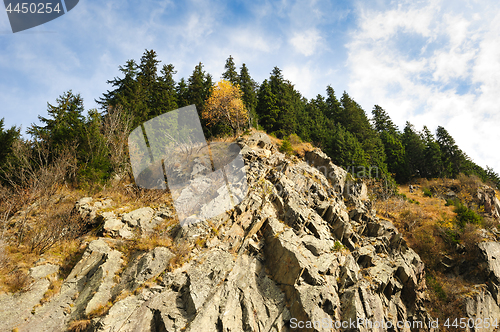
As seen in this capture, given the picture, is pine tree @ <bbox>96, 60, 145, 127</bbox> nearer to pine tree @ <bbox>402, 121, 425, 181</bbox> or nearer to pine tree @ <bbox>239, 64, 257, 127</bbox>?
→ pine tree @ <bbox>239, 64, 257, 127</bbox>

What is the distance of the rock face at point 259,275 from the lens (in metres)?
8.06

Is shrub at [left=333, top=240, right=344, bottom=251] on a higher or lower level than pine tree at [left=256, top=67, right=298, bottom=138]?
lower

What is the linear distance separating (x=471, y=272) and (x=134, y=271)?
84.8ft

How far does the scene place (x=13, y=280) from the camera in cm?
787

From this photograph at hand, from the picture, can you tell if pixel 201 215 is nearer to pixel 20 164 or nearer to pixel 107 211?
pixel 107 211

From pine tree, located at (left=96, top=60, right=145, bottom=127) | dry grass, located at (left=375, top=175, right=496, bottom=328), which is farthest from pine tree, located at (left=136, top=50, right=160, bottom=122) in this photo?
dry grass, located at (left=375, top=175, right=496, bottom=328)

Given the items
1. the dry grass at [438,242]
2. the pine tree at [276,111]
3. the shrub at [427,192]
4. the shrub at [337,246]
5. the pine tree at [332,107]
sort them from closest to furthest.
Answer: the shrub at [337,246] → the dry grass at [438,242] → the pine tree at [276,111] → the shrub at [427,192] → the pine tree at [332,107]

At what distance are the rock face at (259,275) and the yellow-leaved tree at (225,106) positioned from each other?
969cm

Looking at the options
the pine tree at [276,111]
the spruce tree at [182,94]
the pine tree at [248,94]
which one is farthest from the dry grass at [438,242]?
the spruce tree at [182,94]

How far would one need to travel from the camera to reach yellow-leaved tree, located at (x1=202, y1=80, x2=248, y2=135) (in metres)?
24.7

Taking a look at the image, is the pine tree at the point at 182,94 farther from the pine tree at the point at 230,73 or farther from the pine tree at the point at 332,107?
the pine tree at the point at 332,107

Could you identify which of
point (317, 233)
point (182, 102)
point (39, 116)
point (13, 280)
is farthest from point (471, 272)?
point (39, 116)

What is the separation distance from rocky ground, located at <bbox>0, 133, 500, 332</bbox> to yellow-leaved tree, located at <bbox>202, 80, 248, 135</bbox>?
980 cm

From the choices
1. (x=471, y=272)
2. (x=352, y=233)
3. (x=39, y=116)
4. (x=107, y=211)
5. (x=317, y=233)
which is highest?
(x=39, y=116)
